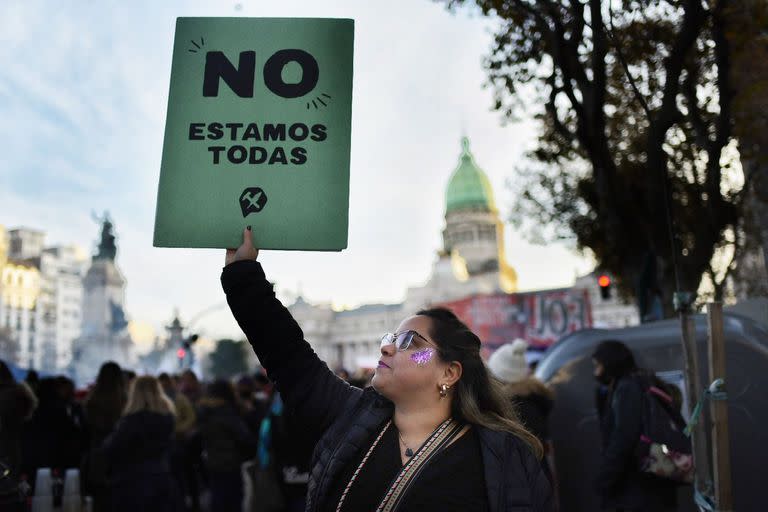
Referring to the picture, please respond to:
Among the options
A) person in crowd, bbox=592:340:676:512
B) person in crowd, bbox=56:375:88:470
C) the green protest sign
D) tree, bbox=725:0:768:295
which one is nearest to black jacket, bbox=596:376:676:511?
person in crowd, bbox=592:340:676:512

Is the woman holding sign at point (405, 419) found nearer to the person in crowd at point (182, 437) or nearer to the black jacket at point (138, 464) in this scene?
the black jacket at point (138, 464)

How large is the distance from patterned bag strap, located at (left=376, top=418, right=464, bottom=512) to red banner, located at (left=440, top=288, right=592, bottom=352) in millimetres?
19244

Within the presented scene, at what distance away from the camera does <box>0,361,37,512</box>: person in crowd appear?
444cm

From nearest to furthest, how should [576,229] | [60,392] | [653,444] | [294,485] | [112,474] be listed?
[653,444]
[112,474]
[294,485]
[60,392]
[576,229]

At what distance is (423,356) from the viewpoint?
262 centimetres

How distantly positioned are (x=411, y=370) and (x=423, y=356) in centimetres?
7

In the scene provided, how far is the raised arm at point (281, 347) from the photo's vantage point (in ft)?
Answer: 8.46

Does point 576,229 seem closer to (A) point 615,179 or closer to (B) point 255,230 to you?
(A) point 615,179

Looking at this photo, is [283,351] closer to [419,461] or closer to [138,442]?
[419,461]

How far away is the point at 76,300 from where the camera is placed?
13050 cm

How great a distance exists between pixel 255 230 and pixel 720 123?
7066 mm

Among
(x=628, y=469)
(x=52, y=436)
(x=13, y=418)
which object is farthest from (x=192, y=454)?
(x=628, y=469)

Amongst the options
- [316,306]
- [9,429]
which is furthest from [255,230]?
[316,306]

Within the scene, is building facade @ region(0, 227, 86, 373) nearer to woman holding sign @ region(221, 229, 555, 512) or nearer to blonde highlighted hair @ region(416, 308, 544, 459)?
woman holding sign @ region(221, 229, 555, 512)
